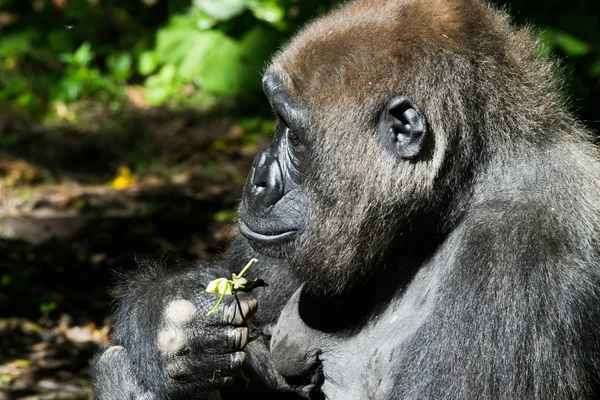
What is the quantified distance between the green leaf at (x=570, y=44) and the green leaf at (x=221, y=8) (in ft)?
10.2

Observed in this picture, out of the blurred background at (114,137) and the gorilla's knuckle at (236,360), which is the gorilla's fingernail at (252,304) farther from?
the blurred background at (114,137)

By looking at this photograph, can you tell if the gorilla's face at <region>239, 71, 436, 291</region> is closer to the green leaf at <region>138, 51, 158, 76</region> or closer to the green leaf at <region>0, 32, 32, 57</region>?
the green leaf at <region>138, 51, 158, 76</region>

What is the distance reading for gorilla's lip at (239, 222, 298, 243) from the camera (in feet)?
12.4

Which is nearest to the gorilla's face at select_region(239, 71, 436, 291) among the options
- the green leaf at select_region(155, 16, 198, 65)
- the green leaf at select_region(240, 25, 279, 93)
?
the green leaf at select_region(240, 25, 279, 93)

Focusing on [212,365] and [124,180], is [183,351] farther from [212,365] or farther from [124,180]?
[124,180]

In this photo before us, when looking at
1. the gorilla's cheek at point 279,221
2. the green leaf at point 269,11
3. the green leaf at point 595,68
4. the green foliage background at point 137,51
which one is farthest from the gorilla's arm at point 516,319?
the green leaf at point 269,11

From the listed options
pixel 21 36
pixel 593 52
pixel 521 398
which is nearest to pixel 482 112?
pixel 521 398

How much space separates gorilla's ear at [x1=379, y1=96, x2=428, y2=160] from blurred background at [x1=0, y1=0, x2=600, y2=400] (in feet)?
6.71

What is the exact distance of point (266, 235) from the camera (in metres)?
3.81

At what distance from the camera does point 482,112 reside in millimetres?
3670

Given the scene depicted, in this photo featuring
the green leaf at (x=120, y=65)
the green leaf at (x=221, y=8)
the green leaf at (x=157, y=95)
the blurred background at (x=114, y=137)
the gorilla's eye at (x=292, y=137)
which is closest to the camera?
the gorilla's eye at (x=292, y=137)

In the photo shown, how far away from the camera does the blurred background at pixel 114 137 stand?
650 cm

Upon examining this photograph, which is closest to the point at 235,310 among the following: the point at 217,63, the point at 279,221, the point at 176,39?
the point at 279,221

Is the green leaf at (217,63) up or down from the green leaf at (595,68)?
down
